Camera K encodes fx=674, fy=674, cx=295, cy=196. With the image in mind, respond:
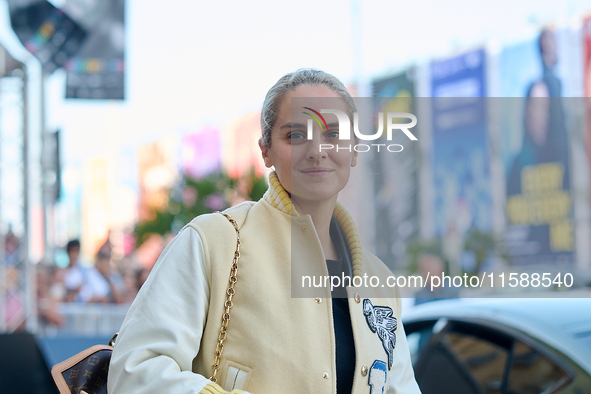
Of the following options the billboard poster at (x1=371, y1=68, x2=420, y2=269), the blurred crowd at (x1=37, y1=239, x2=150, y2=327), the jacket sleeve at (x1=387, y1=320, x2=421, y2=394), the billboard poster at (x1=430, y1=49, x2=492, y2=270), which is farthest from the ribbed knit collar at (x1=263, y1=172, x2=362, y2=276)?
the billboard poster at (x1=371, y1=68, x2=420, y2=269)

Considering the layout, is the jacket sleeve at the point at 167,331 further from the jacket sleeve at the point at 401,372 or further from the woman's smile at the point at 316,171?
the jacket sleeve at the point at 401,372

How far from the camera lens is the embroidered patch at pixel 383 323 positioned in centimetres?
161

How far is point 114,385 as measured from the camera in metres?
1.37

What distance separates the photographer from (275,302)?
1.47 metres

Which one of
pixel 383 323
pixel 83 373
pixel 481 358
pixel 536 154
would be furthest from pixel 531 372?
pixel 536 154

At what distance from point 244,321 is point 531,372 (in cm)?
151

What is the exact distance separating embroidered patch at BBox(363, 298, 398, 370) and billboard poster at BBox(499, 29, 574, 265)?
49.3 m

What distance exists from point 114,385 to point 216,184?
1915cm

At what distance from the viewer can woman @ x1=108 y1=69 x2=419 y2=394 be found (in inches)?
53.9

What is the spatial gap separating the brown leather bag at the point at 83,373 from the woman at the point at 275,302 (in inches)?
5.6

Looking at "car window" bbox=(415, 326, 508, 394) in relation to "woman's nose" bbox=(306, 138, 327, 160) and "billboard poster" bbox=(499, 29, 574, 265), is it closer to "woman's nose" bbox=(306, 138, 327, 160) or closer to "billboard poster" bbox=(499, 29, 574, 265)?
"woman's nose" bbox=(306, 138, 327, 160)

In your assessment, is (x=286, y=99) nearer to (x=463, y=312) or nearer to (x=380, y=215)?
(x=463, y=312)

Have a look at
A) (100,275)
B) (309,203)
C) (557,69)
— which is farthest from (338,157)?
(557,69)

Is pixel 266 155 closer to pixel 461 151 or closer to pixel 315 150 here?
pixel 315 150
